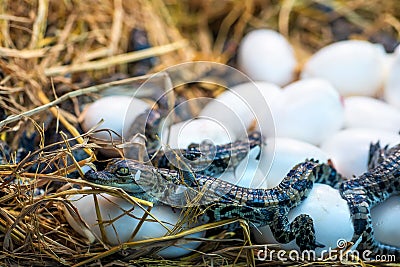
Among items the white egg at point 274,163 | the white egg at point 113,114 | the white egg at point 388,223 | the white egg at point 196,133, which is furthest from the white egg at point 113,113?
the white egg at point 388,223

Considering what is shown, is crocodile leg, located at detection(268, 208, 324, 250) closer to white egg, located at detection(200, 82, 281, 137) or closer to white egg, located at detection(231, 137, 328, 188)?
white egg, located at detection(231, 137, 328, 188)

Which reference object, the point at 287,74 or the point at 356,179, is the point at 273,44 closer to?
the point at 287,74

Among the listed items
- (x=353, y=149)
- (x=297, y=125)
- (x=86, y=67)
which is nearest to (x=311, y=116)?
(x=297, y=125)

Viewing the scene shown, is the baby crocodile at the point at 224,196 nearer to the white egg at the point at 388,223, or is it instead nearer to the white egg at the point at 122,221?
the white egg at the point at 122,221

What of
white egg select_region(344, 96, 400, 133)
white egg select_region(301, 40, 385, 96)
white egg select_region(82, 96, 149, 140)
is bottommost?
white egg select_region(82, 96, 149, 140)

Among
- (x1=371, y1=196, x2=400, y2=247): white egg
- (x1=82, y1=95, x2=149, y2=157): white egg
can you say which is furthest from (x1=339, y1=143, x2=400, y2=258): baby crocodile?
(x1=82, y1=95, x2=149, y2=157): white egg

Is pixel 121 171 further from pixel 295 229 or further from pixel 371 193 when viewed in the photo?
pixel 371 193

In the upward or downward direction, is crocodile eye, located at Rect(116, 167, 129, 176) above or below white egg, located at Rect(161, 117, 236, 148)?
below
